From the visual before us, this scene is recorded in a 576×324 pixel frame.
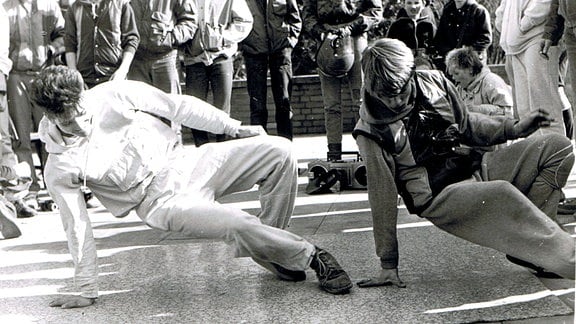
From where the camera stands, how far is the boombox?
764 cm

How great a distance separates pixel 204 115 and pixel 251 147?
1.00ft

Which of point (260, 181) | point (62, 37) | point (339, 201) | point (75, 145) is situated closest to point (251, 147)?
point (260, 181)

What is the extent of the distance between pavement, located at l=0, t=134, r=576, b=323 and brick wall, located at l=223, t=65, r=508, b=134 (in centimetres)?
679

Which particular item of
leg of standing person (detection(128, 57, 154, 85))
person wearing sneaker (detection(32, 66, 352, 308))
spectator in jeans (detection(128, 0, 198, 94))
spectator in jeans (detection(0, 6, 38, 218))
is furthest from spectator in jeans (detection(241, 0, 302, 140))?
person wearing sneaker (detection(32, 66, 352, 308))

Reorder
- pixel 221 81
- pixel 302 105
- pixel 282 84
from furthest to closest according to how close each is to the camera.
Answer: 1. pixel 302 105
2. pixel 282 84
3. pixel 221 81

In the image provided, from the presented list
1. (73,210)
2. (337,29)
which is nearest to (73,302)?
(73,210)

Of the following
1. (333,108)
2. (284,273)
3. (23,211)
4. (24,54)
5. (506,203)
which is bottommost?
(23,211)

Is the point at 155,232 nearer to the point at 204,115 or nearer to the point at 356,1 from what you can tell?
the point at 204,115

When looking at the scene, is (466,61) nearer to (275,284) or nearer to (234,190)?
(234,190)

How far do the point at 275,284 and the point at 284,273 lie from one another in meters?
0.08

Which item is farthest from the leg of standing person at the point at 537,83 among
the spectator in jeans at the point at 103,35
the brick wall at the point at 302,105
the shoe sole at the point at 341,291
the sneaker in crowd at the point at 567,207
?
the brick wall at the point at 302,105

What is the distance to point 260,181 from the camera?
493 cm

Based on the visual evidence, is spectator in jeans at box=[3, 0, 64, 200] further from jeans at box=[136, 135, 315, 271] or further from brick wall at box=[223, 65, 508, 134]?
brick wall at box=[223, 65, 508, 134]

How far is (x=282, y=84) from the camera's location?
8492 millimetres
